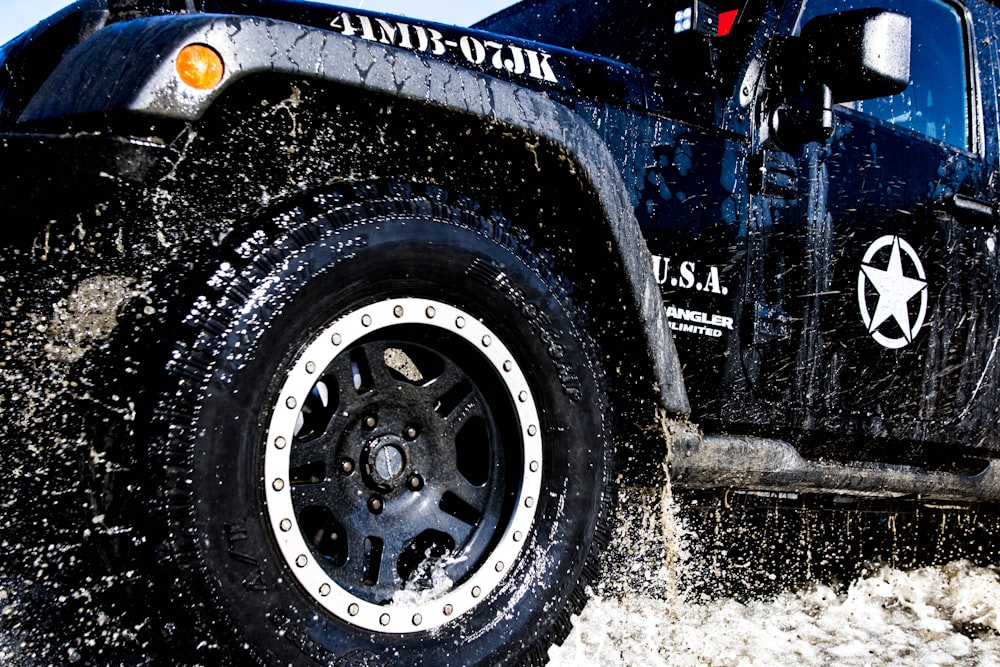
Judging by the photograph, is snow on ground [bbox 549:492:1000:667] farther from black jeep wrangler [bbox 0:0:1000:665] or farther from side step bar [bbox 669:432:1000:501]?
black jeep wrangler [bbox 0:0:1000:665]

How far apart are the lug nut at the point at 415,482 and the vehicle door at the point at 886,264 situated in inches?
45.3

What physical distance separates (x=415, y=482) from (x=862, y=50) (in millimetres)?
1663

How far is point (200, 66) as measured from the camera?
170cm

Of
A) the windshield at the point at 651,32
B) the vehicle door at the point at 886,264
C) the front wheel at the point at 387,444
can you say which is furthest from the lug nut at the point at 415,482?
the windshield at the point at 651,32

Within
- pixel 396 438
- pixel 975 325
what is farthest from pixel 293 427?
pixel 975 325

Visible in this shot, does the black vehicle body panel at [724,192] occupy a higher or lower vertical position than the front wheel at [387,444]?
higher

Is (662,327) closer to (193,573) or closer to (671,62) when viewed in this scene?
(671,62)

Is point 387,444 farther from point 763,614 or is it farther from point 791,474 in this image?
point 763,614

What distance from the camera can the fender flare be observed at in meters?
1.69

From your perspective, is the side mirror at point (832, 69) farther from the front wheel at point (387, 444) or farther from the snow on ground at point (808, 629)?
the snow on ground at point (808, 629)

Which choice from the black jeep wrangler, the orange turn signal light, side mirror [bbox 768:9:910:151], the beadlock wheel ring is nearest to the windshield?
the black jeep wrangler

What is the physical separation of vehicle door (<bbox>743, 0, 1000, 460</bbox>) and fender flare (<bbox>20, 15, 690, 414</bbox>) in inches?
33.7

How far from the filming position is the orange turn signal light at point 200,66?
→ 5.55 ft

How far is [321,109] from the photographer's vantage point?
1896 millimetres
